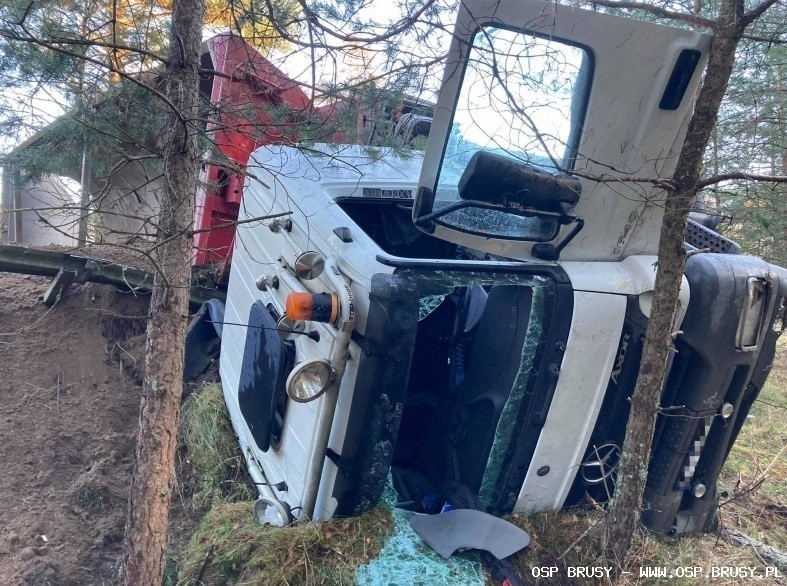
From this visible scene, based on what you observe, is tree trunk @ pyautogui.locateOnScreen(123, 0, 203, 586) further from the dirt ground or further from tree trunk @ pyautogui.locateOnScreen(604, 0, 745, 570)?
tree trunk @ pyautogui.locateOnScreen(604, 0, 745, 570)

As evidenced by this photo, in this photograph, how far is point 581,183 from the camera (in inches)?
93.0

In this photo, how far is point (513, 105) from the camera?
220 cm

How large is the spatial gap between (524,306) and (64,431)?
2.86 meters

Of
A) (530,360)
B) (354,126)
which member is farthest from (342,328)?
(354,126)

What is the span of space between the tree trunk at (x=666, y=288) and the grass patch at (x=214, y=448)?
1667mm

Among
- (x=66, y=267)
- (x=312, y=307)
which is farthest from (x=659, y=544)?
(x=66, y=267)

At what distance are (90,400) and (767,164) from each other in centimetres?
400

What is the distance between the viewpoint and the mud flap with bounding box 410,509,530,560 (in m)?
2.33

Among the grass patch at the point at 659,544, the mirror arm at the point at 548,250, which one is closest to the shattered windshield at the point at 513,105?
the mirror arm at the point at 548,250

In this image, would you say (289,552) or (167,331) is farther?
(167,331)

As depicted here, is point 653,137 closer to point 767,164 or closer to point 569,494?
point 767,164

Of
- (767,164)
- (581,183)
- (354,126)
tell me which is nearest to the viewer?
(581,183)

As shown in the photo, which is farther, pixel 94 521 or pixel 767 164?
pixel 94 521

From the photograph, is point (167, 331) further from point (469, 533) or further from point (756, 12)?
point (756, 12)
